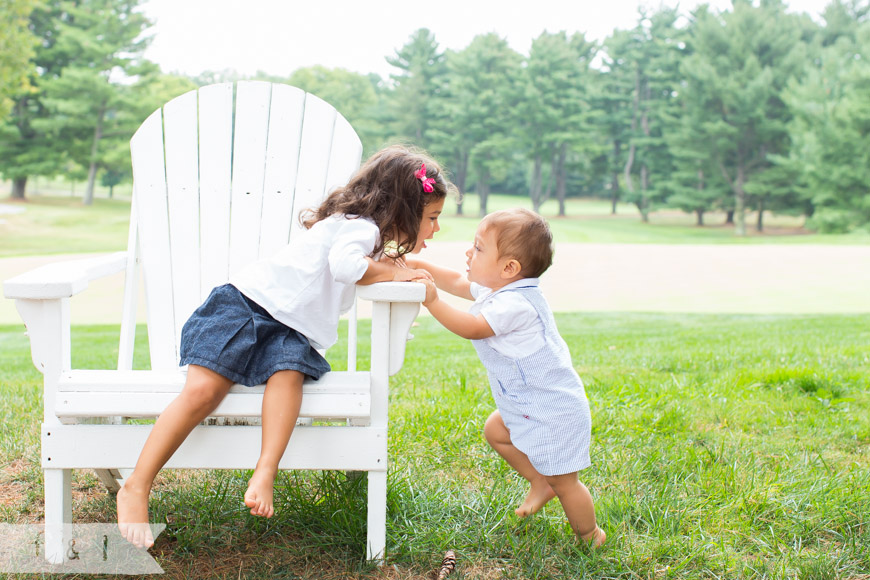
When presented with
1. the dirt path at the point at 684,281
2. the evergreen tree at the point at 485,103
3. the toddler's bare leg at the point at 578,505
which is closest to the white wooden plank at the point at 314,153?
the toddler's bare leg at the point at 578,505

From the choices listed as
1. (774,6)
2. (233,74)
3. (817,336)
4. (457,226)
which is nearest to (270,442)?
(817,336)

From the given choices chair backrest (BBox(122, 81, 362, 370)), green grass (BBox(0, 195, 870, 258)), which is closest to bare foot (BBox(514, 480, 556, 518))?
chair backrest (BBox(122, 81, 362, 370))

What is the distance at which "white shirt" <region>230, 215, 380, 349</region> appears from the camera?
1587 millimetres

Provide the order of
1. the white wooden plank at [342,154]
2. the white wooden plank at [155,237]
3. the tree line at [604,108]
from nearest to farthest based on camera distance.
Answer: the white wooden plank at [155,237] < the white wooden plank at [342,154] < the tree line at [604,108]

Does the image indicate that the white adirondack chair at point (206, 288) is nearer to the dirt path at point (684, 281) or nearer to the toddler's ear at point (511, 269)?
the toddler's ear at point (511, 269)

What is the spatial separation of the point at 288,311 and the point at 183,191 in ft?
2.91

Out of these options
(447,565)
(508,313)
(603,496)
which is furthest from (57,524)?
(603,496)

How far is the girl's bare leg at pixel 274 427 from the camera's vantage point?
Result: 1393 millimetres

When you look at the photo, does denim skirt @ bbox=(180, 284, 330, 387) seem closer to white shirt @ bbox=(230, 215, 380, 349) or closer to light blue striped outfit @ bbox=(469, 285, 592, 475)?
white shirt @ bbox=(230, 215, 380, 349)

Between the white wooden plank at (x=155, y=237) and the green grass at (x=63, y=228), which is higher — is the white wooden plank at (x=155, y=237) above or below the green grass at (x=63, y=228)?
above

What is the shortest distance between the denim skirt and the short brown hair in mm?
467

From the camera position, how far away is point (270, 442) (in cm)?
142

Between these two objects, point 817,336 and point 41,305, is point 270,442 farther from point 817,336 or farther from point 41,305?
point 817,336

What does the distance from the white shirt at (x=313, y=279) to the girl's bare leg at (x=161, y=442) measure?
0.22m
